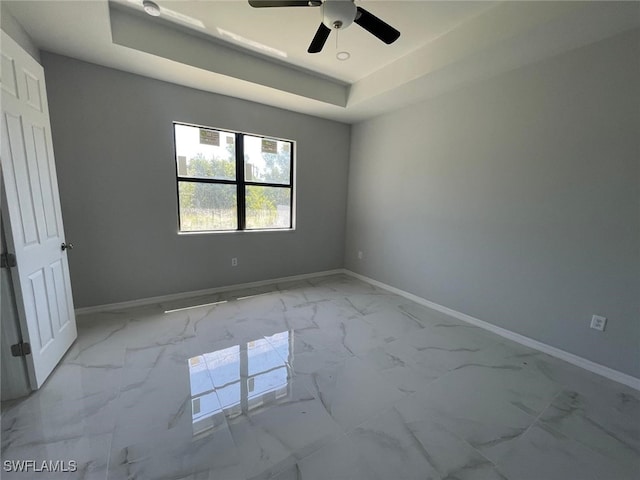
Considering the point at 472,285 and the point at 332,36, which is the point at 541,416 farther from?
the point at 332,36

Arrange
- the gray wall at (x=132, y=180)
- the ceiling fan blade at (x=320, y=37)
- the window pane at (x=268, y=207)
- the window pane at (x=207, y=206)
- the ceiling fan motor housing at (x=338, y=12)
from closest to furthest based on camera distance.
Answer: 1. the ceiling fan motor housing at (x=338, y=12)
2. the ceiling fan blade at (x=320, y=37)
3. the gray wall at (x=132, y=180)
4. the window pane at (x=207, y=206)
5. the window pane at (x=268, y=207)

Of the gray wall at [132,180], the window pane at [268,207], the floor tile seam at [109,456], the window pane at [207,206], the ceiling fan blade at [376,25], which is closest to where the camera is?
the floor tile seam at [109,456]

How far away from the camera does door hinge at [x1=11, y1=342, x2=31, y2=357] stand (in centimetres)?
166

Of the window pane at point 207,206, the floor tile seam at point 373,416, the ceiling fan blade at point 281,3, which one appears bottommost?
the floor tile seam at point 373,416

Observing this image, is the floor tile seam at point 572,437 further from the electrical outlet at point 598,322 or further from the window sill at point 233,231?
the window sill at point 233,231

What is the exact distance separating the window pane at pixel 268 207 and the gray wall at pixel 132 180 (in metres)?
0.22

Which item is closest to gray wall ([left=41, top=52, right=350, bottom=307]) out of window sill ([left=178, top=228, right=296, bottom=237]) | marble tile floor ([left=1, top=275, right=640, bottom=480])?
window sill ([left=178, top=228, right=296, bottom=237])

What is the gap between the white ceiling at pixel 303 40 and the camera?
6.02ft

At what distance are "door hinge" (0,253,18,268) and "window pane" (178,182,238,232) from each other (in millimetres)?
1697

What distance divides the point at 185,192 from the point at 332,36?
2.35 meters

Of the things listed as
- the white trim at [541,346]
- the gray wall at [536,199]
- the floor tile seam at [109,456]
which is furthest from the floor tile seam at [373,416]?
the gray wall at [536,199]

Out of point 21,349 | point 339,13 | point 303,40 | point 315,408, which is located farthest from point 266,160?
point 315,408

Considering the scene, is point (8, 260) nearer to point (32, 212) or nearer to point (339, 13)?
point (32, 212)

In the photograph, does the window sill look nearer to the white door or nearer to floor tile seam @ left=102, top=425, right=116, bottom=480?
the white door
